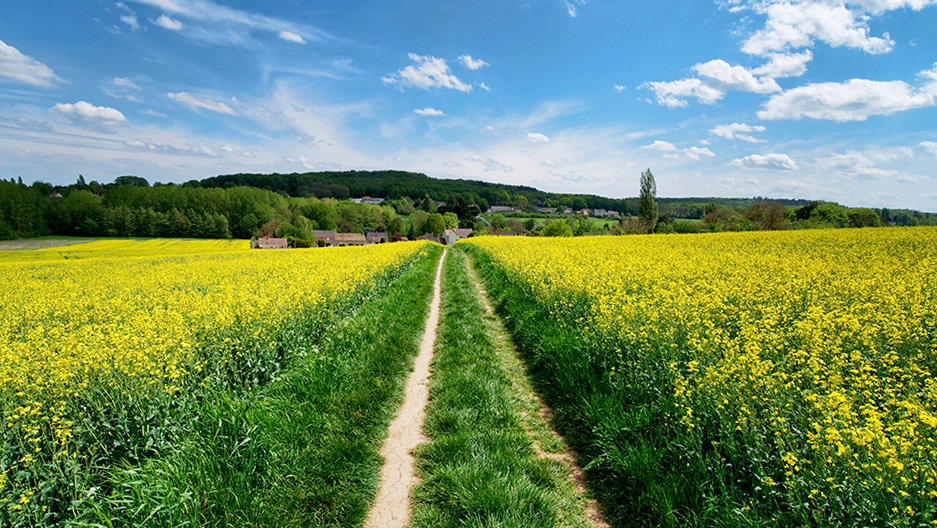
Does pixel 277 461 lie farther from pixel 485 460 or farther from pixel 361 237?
pixel 361 237

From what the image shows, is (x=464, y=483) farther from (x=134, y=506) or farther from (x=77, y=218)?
(x=77, y=218)

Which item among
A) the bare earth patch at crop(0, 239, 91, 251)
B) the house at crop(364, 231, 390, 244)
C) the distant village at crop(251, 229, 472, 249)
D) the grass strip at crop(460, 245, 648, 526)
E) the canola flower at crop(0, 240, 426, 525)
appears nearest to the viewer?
the canola flower at crop(0, 240, 426, 525)

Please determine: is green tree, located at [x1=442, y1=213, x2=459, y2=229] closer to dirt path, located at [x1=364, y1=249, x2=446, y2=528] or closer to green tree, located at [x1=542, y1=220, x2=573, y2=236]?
green tree, located at [x1=542, y1=220, x2=573, y2=236]

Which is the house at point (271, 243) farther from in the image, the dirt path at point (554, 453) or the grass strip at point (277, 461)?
the dirt path at point (554, 453)

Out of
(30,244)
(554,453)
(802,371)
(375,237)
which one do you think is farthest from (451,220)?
(802,371)

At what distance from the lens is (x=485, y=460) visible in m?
3.90

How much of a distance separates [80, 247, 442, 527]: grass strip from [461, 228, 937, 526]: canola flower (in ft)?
10.4

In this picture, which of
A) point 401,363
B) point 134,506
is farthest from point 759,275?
point 134,506

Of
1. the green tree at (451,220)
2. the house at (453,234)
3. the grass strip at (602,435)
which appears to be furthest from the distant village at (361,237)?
the grass strip at (602,435)

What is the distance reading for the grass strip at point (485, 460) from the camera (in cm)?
328

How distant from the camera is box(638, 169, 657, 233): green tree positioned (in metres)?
55.6

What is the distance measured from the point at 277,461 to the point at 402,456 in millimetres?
1261

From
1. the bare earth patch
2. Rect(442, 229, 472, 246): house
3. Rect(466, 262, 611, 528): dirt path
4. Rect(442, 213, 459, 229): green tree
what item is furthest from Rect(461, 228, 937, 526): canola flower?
Rect(442, 213, 459, 229): green tree

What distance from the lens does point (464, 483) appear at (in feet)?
11.8
